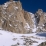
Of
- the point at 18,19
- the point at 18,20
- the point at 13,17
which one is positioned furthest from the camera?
the point at 18,19

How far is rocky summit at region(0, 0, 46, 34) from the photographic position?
5238 centimetres

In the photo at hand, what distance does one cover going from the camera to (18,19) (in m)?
60.5

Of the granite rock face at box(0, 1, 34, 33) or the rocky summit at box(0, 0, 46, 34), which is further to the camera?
the rocky summit at box(0, 0, 46, 34)

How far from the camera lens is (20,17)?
2477 inches

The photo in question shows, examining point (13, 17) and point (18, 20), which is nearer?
point (13, 17)

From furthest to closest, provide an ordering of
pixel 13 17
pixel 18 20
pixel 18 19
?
pixel 18 19 < pixel 18 20 < pixel 13 17

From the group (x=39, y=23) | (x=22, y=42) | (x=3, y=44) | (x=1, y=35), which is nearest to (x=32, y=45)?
(x=22, y=42)

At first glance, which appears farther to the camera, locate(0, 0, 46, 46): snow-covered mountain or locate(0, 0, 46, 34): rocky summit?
locate(0, 0, 46, 34): rocky summit

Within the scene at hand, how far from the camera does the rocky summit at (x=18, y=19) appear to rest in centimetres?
5238

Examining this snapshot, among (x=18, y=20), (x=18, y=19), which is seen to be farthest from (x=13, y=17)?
(x=18, y=19)

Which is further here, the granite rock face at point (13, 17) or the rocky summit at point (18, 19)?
the rocky summit at point (18, 19)

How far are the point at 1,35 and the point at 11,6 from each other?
1322 inches

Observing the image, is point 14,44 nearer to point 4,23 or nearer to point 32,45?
point 32,45

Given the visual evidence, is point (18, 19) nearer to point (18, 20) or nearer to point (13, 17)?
point (18, 20)
